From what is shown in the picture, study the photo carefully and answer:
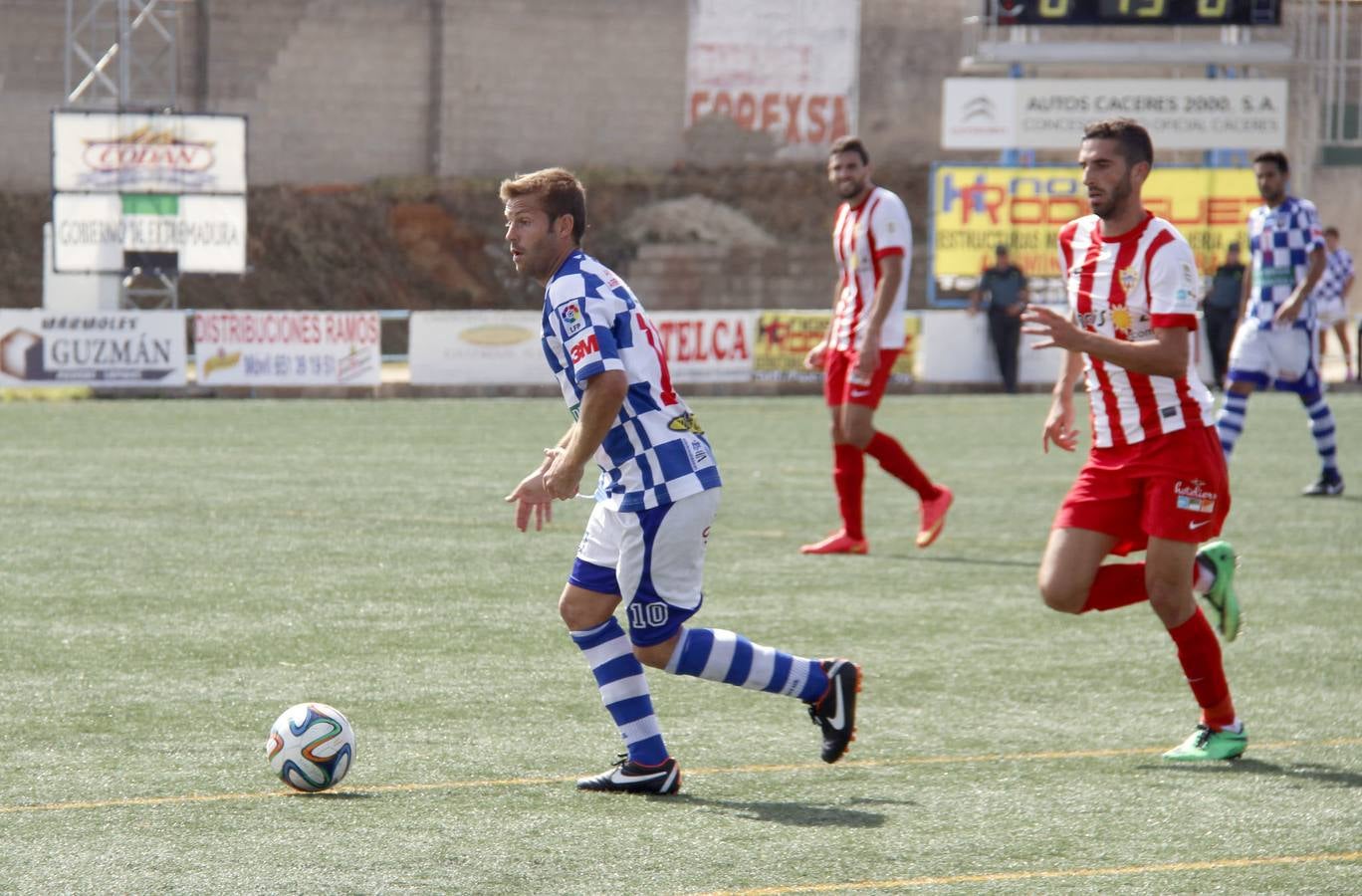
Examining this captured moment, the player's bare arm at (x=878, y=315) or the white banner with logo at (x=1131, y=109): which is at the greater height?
the white banner with logo at (x=1131, y=109)

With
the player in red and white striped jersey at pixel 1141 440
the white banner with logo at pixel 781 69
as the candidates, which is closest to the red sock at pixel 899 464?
the player in red and white striped jersey at pixel 1141 440

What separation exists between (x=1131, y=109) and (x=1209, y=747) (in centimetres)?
2399

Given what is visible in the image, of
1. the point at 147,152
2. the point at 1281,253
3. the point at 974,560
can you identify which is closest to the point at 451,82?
the point at 147,152

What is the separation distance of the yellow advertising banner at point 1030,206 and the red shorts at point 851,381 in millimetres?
17432

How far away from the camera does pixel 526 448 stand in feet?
53.7

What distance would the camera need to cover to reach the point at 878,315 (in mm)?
9898

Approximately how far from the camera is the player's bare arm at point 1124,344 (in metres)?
5.30

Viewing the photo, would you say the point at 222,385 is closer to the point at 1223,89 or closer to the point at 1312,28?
the point at 1223,89

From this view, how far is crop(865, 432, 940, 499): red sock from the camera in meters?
10.3

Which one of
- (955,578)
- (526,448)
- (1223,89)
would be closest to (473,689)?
(955,578)

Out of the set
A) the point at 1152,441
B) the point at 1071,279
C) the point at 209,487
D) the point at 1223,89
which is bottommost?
the point at 209,487

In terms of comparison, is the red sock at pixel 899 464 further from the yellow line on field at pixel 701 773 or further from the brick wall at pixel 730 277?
the brick wall at pixel 730 277

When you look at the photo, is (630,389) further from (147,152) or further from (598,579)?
(147,152)

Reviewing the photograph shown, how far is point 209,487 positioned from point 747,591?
5.35 metres
